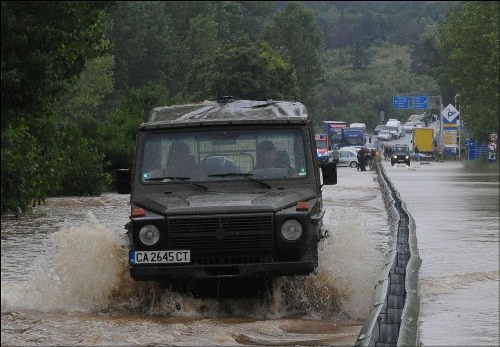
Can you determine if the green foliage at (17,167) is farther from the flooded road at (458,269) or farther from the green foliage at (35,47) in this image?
the flooded road at (458,269)

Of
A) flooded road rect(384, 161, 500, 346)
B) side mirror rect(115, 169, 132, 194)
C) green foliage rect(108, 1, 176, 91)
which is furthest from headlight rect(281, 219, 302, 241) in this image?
green foliage rect(108, 1, 176, 91)

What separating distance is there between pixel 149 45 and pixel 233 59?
71.2 feet

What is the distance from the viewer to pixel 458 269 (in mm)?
18391

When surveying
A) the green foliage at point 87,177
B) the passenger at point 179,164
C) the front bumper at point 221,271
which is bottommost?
the green foliage at point 87,177

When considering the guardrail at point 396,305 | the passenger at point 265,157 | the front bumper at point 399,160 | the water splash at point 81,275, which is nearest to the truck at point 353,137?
the front bumper at point 399,160

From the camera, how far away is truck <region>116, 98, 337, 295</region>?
510 inches

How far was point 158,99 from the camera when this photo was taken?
60.5 metres

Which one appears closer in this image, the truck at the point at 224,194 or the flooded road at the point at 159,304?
the flooded road at the point at 159,304

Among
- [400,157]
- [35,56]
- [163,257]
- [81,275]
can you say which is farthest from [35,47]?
[400,157]

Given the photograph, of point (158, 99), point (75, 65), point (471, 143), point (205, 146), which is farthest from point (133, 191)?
point (471, 143)

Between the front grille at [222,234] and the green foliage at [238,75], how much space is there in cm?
8323

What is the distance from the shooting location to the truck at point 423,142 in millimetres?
117688

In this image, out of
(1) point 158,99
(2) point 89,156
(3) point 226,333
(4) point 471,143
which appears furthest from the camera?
(4) point 471,143

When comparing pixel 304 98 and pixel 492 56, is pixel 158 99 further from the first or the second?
pixel 304 98
